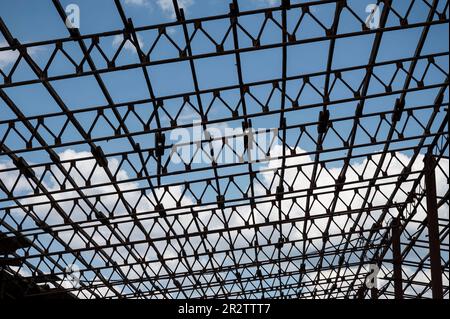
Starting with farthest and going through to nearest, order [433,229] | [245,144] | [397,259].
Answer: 1. [397,259]
2. [433,229]
3. [245,144]

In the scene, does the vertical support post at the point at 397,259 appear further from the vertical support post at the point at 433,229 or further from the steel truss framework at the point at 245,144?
the vertical support post at the point at 433,229

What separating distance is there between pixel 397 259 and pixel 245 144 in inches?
557

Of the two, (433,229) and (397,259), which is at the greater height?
(397,259)

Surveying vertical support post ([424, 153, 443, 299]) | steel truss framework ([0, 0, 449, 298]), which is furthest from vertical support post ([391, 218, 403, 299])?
vertical support post ([424, 153, 443, 299])

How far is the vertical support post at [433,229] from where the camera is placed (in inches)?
1053

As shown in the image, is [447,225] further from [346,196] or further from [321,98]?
[321,98]

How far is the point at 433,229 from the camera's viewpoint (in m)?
A: 27.3

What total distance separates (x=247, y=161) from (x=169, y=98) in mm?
4985

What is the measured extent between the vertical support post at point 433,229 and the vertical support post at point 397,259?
7026 millimetres

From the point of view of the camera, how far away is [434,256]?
27062 mm

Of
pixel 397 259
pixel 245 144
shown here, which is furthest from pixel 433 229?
pixel 245 144

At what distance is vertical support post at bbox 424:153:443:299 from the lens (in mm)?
26750

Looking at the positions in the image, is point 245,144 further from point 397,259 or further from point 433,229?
point 397,259

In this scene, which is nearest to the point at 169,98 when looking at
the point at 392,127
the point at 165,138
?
the point at 165,138
